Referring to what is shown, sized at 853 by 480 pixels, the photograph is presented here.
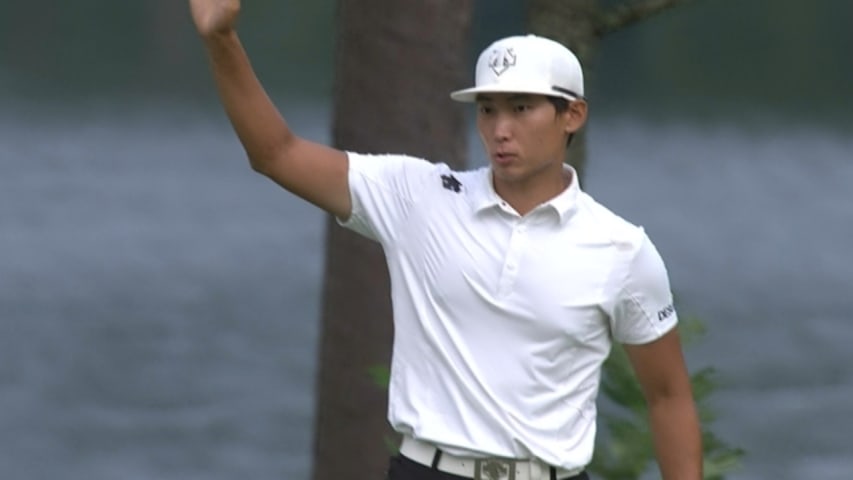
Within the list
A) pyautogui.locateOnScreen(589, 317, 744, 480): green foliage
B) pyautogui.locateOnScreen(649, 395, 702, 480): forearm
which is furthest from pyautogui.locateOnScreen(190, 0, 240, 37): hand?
pyautogui.locateOnScreen(589, 317, 744, 480): green foliage

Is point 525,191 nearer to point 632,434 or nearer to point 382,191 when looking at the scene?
point 382,191

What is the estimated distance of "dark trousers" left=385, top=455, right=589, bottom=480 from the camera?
4.38 m

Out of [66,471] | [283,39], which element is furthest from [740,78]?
[66,471]

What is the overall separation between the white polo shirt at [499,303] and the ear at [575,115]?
129mm

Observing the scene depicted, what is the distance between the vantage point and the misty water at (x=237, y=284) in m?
11.3

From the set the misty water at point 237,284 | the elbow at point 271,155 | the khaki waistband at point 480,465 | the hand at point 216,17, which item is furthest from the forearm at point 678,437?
the misty water at point 237,284

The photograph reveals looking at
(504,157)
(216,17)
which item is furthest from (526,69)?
(216,17)

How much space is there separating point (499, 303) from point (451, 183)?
32 centimetres

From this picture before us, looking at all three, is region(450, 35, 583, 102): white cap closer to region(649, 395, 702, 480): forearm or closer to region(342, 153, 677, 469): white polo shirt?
region(342, 153, 677, 469): white polo shirt

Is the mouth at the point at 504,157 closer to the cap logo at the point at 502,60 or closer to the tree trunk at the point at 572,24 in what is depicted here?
the cap logo at the point at 502,60

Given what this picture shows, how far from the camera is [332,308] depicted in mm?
8008

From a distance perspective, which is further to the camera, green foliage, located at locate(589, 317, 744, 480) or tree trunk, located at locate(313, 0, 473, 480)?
tree trunk, located at locate(313, 0, 473, 480)

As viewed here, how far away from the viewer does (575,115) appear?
451 centimetres

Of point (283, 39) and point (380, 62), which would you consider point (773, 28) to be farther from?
point (380, 62)
